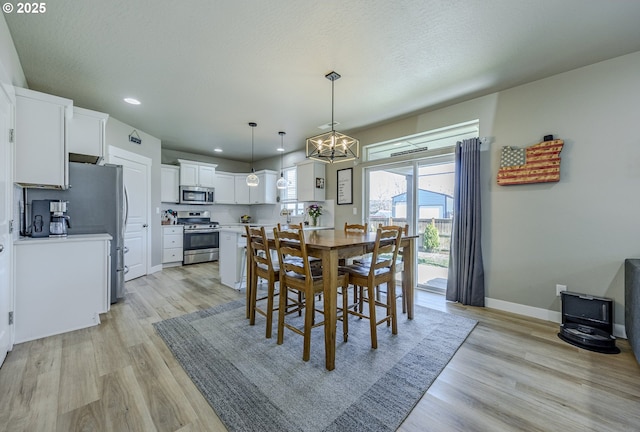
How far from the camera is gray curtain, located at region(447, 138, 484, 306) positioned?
321 centimetres

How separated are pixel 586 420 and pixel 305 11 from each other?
10.1 ft

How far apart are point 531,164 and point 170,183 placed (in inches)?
249

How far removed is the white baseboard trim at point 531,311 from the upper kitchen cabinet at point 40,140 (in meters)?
4.91

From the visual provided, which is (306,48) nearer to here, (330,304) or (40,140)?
(330,304)

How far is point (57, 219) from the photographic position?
271cm

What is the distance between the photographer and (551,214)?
280 cm

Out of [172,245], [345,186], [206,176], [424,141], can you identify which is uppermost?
[424,141]

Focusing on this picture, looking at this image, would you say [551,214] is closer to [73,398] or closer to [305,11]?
[305,11]

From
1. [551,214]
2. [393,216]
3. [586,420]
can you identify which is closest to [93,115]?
[393,216]

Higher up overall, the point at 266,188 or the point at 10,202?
the point at 266,188

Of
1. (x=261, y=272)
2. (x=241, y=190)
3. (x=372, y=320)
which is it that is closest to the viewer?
(x=372, y=320)

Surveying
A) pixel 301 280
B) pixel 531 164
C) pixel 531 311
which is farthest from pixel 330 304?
pixel 531 164

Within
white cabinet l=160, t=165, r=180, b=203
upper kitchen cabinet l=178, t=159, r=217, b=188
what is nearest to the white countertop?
white cabinet l=160, t=165, r=180, b=203

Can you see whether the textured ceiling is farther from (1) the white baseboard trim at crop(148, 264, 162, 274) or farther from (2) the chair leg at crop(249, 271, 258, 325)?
(1) the white baseboard trim at crop(148, 264, 162, 274)
